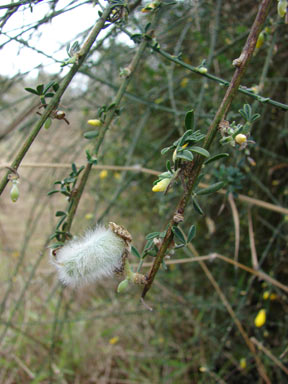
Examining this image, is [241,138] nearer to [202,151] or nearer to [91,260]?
[202,151]

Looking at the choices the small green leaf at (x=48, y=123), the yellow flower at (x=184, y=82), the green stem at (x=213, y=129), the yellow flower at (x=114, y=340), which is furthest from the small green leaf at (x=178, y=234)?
the yellow flower at (x=114, y=340)

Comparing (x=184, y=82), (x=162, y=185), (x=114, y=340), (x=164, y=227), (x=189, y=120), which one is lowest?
(x=114, y=340)

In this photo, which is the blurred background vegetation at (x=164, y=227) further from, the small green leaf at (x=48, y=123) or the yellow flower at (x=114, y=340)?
the small green leaf at (x=48, y=123)

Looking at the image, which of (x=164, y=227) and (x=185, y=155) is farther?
(x=164, y=227)

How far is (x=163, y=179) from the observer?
48 cm

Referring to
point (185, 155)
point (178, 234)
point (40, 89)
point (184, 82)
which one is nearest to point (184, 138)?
point (185, 155)

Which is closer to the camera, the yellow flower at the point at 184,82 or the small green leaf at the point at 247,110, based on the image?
the small green leaf at the point at 247,110

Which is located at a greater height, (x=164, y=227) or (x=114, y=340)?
(x=164, y=227)

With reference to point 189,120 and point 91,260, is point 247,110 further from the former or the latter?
point 91,260

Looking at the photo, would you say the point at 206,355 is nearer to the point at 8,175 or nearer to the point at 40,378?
the point at 40,378

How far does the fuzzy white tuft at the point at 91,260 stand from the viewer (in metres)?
0.53

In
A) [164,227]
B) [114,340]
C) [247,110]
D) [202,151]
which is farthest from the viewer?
[114,340]

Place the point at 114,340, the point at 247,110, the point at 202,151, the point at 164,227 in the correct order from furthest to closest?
the point at 114,340 < the point at 164,227 < the point at 247,110 < the point at 202,151

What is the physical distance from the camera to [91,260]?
20.9 inches
